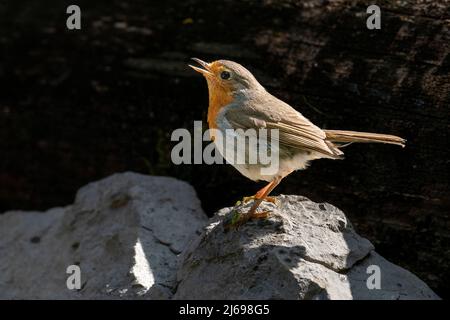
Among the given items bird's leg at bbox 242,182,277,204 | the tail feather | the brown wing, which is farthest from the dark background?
bird's leg at bbox 242,182,277,204

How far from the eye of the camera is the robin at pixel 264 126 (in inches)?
190

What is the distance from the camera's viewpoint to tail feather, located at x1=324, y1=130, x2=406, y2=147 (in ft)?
16.1

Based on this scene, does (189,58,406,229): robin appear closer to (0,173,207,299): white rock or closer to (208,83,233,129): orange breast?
(208,83,233,129): orange breast

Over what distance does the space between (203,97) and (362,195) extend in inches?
70.8

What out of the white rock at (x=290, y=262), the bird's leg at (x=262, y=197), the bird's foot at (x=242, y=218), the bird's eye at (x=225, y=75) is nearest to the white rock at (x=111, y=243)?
the white rock at (x=290, y=262)

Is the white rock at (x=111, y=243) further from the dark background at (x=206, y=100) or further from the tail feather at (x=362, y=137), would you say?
the tail feather at (x=362, y=137)

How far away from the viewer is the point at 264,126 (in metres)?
4.93

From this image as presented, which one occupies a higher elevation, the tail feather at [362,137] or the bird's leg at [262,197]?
the tail feather at [362,137]

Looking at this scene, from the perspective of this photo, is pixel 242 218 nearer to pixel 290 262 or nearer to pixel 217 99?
pixel 290 262

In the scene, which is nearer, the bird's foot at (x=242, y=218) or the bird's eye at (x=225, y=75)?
the bird's foot at (x=242, y=218)

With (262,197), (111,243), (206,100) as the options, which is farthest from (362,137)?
(111,243)

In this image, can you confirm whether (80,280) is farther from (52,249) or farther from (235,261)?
(235,261)

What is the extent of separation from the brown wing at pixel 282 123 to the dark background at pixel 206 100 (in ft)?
2.71
